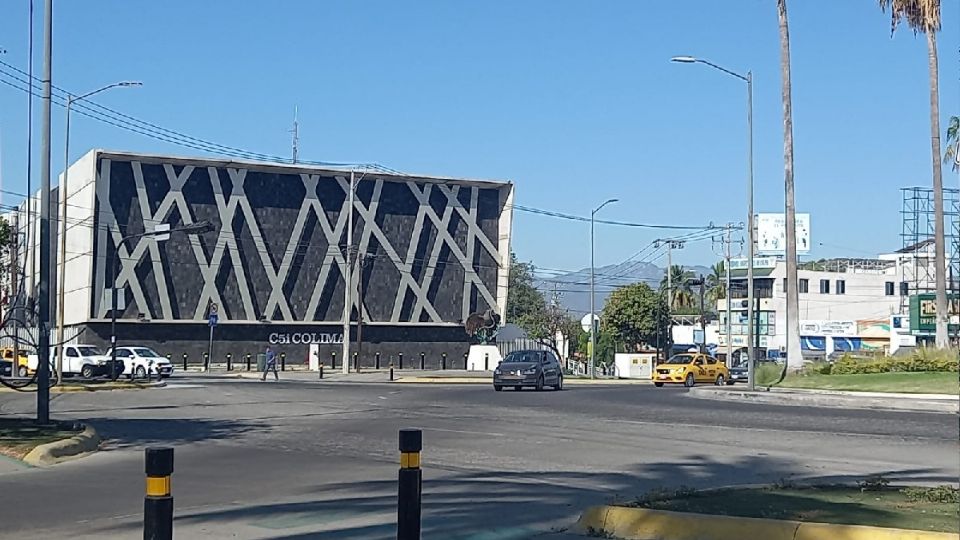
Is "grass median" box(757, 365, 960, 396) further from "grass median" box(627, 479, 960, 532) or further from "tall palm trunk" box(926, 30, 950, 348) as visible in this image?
"grass median" box(627, 479, 960, 532)

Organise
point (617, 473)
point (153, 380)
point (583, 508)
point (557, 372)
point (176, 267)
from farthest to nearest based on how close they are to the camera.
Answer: point (176, 267) → point (153, 380) → point (557, 372) → point (617, 473) → point (583, 508)

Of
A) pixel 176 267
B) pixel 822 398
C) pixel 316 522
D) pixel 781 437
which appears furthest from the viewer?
pixel 176 267

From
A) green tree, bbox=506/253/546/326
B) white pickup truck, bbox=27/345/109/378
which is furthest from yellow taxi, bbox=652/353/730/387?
green tree, bbox=506/253/546/326

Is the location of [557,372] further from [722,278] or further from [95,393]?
[722,278]

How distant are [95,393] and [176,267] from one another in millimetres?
40978

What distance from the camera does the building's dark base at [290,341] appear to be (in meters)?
76.8

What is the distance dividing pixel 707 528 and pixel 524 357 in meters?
33.5

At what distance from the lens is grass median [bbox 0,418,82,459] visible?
58.4 ft

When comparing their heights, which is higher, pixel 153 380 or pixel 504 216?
pixel 504 216

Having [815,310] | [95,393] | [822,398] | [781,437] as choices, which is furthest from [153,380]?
[815,310]

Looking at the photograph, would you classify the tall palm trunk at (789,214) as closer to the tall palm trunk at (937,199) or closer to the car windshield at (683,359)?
the tall palm trunk at (937,199)

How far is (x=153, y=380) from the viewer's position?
4938cm

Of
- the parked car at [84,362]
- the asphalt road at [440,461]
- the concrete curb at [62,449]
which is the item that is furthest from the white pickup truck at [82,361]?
the concrete curb at [62,449]

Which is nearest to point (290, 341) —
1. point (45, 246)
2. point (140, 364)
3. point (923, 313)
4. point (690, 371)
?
point (140, 364)
